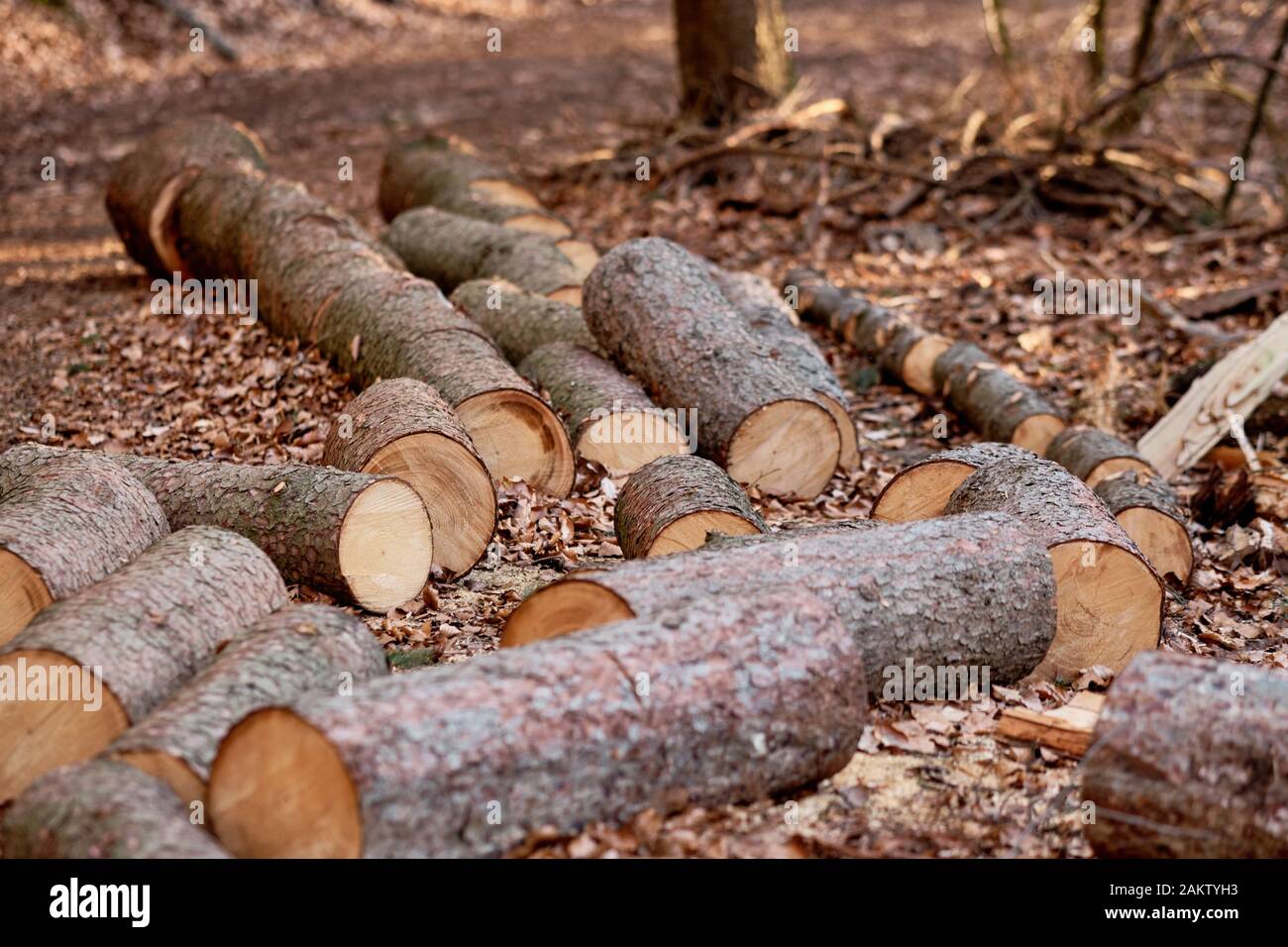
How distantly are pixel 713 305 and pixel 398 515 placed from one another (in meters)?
2.41

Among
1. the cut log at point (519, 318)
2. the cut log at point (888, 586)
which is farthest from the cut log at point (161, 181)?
the cut log at point (888, 586)

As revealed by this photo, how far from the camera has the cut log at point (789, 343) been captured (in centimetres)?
638

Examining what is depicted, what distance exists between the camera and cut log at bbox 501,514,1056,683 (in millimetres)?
3934

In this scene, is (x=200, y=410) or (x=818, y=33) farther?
(x=818, y=33)

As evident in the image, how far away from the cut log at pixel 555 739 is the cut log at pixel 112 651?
23.6 inches

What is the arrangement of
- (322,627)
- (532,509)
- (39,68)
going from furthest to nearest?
(39,68), (532,509), (322,627)

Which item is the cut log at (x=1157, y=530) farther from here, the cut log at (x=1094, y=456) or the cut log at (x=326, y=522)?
the cut log at (x=326, y=522)

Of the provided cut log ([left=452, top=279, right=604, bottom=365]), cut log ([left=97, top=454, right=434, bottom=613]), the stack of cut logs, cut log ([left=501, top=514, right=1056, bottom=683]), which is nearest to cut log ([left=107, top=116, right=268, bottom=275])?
the stack of cut logs

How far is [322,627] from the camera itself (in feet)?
12.8

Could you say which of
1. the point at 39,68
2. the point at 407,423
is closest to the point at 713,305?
the point at 407,423

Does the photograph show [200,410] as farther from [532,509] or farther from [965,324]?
[965,324]

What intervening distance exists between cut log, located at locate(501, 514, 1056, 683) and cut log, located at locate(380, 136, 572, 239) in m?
4.85

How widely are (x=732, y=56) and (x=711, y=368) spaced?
5987 mm

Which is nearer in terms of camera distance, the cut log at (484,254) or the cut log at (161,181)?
the cut log at (484,254)
